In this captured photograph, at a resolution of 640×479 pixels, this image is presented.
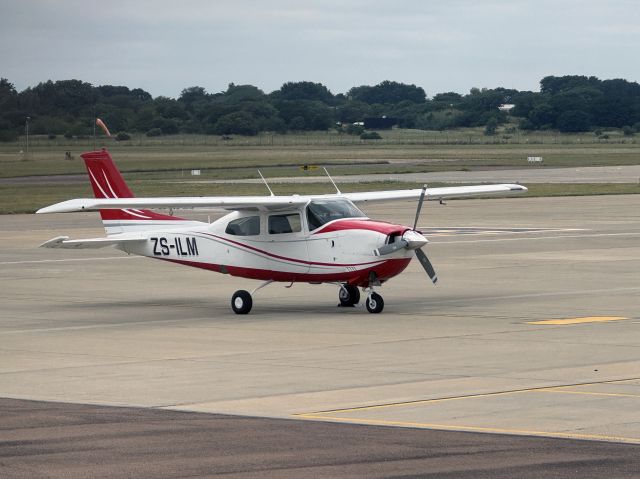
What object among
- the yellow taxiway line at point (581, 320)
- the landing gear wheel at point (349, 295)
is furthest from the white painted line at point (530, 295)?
the yellow taxiway line at point (581, 320)

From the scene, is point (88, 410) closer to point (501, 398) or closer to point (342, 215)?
point (501, 398)

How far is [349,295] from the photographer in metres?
26.0

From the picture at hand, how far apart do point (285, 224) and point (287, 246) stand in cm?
47

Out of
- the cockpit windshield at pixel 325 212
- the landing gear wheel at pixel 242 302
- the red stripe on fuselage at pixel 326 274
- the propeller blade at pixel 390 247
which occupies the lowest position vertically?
the landing gear wheel at pixel 242 302

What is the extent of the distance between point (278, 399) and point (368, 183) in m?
59.5

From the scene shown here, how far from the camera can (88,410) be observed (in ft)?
50.0

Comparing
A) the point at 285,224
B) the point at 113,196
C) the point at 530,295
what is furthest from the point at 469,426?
the point at 113,196

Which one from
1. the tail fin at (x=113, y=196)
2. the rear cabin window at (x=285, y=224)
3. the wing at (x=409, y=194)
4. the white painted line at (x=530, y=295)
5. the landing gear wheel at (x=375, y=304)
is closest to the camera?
the landing gear wheel at (x=375, y=304)

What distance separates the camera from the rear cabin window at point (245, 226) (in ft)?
85.9

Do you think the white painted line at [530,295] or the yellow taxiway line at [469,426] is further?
the white painted line at [530,295]

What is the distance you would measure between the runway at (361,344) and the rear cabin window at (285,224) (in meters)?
1.58

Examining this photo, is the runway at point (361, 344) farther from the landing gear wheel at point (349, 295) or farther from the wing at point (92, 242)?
the wing at point (92, 242)

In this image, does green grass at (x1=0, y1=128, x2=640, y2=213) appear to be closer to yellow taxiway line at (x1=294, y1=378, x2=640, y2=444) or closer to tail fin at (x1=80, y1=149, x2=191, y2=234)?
tail fin at (x1=80, y1=149, x2=191, y2=234)

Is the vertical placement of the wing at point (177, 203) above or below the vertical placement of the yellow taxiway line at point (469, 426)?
above
